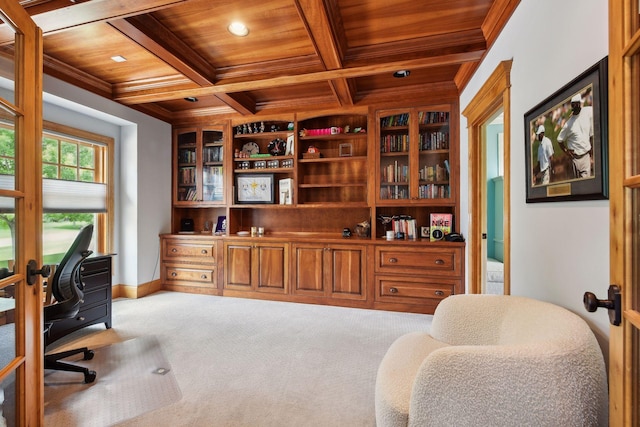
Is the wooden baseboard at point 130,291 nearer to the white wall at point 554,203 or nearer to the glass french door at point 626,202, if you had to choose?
the white wall at point 554,203

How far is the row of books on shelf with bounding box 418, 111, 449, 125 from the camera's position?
3543 millimetres

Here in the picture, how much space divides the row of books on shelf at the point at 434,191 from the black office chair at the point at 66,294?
3.28 m

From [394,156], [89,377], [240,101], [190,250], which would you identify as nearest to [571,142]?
[394,156]

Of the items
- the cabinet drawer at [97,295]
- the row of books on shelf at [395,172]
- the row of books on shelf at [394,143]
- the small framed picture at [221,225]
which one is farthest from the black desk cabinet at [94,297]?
the row of books on shelf at [394,143]

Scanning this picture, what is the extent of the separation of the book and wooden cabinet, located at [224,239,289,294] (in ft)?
5.91

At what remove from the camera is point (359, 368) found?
2195mm

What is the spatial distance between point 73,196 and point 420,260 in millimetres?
4108

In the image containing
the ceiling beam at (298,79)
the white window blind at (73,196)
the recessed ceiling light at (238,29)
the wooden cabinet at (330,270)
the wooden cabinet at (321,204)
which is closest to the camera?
the recessed ceiling light at (238,29)

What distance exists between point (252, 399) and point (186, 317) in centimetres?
→ 179

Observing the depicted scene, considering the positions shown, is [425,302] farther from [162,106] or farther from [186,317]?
[162,106]

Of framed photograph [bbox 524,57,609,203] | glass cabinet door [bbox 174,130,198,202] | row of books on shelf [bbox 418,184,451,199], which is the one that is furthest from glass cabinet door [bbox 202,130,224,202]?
framed photograph [bbox 524,57,609,203]

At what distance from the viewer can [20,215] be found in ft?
4.28

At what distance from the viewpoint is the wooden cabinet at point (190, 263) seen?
13.6ft

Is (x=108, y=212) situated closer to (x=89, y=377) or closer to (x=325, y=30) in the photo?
(x=89, y=377)
